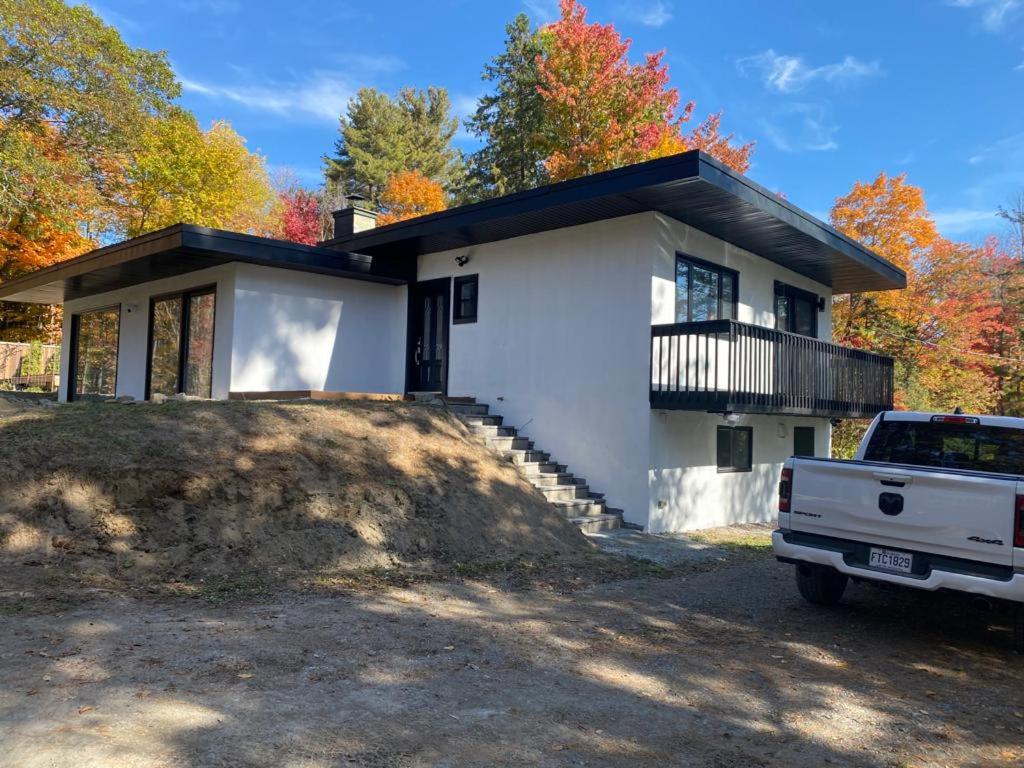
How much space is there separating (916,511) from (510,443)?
6864mm

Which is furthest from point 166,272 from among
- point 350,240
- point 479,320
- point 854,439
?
point 854,439

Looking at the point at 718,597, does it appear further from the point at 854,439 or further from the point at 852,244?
the point at 854,439

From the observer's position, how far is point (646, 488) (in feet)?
33.3

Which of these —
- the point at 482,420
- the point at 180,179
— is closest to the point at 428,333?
the point at 482,420

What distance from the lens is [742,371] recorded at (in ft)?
32.9

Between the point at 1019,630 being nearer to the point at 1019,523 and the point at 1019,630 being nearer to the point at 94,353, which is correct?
the point at 1019,523

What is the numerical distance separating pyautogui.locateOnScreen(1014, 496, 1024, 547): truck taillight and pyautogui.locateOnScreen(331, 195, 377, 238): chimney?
12.5 metres

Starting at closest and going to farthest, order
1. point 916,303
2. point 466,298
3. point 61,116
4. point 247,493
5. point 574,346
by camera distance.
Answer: point 247,493 → point 574,346 → point 466,298 → point 61,116 → point 916,303

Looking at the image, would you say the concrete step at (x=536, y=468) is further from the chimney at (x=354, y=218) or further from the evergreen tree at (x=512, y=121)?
the evergreen tree at (x=512, y=121)

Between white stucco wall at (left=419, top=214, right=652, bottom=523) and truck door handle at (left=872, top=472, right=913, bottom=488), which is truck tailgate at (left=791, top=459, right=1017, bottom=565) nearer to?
truck door handle at (left=872, top=472, right=913, bottom=488)

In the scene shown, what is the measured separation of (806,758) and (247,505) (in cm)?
539

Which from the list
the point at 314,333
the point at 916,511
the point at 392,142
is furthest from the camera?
the point at 392,142

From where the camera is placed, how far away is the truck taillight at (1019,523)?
4.63m

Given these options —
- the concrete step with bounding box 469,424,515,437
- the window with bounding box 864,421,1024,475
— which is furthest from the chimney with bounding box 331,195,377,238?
the window with bounding box 864,421,1024,475
